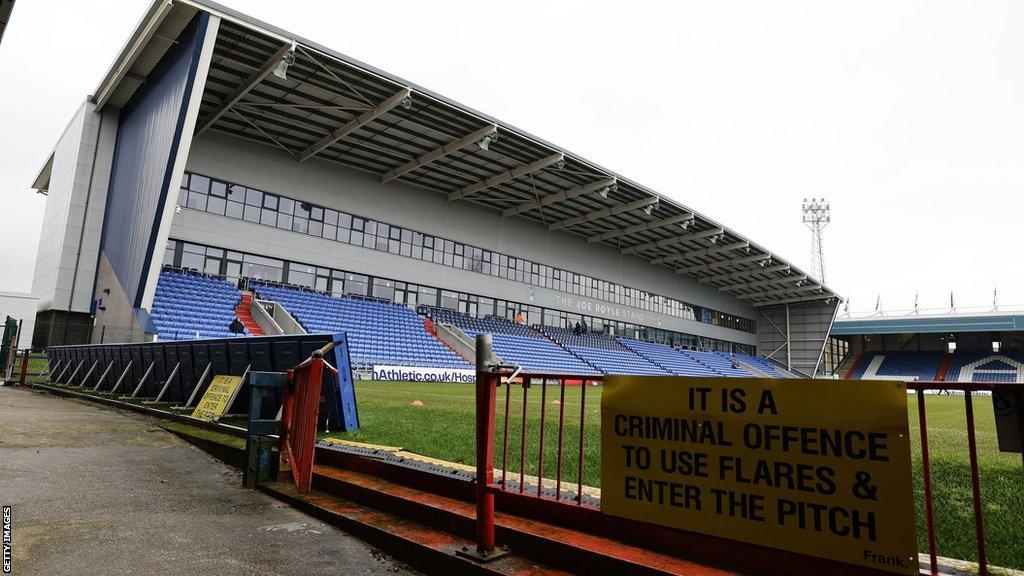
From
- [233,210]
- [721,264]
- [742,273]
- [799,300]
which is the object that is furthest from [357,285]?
[799,300]

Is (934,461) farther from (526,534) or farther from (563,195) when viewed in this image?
(563,195)

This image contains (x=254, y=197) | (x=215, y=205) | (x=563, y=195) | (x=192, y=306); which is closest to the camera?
(x=192, y=306)

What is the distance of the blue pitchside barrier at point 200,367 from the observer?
7.08 m

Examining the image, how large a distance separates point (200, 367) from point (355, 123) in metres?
15.5

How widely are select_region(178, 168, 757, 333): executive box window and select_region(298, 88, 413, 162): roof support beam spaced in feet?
8.26

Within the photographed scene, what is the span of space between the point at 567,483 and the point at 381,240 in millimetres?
26095

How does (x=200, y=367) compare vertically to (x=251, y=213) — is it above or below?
below

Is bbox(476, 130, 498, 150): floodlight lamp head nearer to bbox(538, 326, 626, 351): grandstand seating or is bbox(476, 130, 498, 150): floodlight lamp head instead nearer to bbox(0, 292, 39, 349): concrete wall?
bbox(538, 326, 626, 351): grandstand seating

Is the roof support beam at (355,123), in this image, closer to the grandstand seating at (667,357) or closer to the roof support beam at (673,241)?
the roof support beam at (673,241)

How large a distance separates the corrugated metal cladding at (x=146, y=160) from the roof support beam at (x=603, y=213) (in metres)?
22.2

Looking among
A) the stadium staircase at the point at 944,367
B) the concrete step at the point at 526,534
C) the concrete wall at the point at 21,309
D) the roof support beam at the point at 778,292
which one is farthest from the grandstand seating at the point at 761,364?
the concrete wall at the point at 21,309

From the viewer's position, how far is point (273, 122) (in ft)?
76.9

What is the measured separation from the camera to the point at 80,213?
865 inches

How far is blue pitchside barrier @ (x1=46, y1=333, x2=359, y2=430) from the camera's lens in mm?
7078
